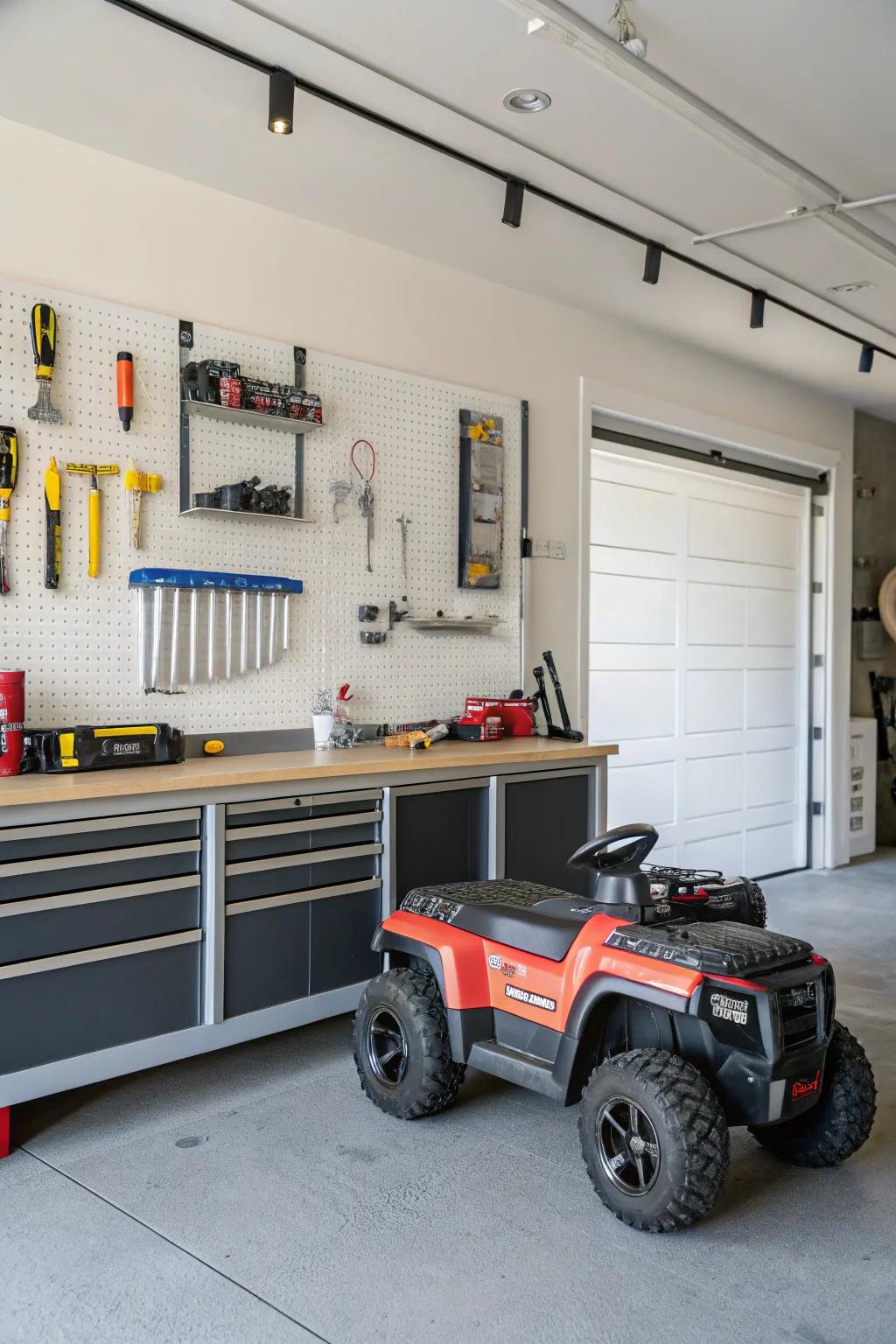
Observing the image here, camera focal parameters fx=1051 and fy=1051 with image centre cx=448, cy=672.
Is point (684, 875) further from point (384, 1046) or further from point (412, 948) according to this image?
point (384, 1046)

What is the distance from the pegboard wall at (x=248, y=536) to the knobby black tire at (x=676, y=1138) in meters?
1.92

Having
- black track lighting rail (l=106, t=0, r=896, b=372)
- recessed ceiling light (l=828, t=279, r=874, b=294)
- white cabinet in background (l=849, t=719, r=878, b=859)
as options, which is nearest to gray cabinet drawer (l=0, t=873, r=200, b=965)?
black track lighting rail (l=106, t=0, r=896, b=372)

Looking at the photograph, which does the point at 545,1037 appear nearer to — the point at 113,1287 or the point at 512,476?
the point at 113,1287

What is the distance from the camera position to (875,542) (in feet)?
24.3

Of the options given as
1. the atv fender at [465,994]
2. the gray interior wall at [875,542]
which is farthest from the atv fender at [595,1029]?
the gray interior wall at [875,542]

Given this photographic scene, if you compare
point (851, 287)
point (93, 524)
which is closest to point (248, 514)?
point (93, 524)

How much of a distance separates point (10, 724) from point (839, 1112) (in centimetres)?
228

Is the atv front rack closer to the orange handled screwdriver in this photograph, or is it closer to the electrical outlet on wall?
the electrical outlet on wall

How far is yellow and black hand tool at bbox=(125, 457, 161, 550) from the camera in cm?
333

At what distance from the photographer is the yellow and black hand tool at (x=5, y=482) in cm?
305

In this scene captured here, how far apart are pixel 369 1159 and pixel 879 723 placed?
599 centimetres

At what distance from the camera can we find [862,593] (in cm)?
734

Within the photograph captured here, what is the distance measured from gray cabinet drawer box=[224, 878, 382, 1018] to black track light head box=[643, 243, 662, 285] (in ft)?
8.60

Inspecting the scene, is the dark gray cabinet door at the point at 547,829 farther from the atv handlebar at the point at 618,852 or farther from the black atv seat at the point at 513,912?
the atv handlebar at the point at 618,852
